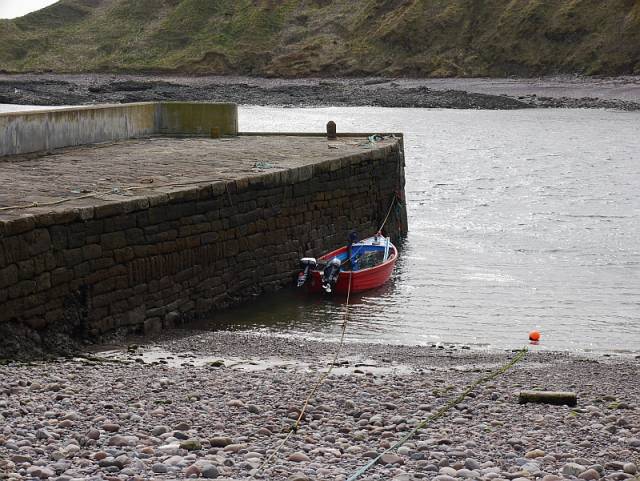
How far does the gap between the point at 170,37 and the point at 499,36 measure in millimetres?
36481

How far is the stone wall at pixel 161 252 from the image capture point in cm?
1066

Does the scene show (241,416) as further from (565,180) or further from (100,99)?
(100,99)

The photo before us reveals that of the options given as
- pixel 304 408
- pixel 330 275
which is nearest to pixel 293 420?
pixel 304 408

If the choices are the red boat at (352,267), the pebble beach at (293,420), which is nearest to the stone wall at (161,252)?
the red boat at (352,267)

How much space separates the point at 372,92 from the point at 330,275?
182ft

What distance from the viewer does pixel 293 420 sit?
768 centimetres

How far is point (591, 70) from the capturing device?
7131 centimetres

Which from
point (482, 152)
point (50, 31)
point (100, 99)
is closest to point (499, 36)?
point (100, 99)

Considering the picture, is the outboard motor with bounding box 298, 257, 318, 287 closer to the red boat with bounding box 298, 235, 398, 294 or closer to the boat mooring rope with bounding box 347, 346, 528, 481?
the red boat with bounding box 298, 235, 398, 294

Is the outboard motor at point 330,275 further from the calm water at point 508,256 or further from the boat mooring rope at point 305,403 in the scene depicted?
the boat mooring rope at point 305,403

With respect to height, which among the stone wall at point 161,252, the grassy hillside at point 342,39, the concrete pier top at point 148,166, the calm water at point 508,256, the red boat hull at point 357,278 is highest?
the grassy hillside at point 342,39

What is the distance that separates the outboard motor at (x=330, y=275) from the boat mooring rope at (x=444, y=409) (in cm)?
430

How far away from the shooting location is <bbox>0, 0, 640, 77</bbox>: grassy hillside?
7506 cm

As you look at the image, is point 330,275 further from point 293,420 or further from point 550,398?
point 293,420
